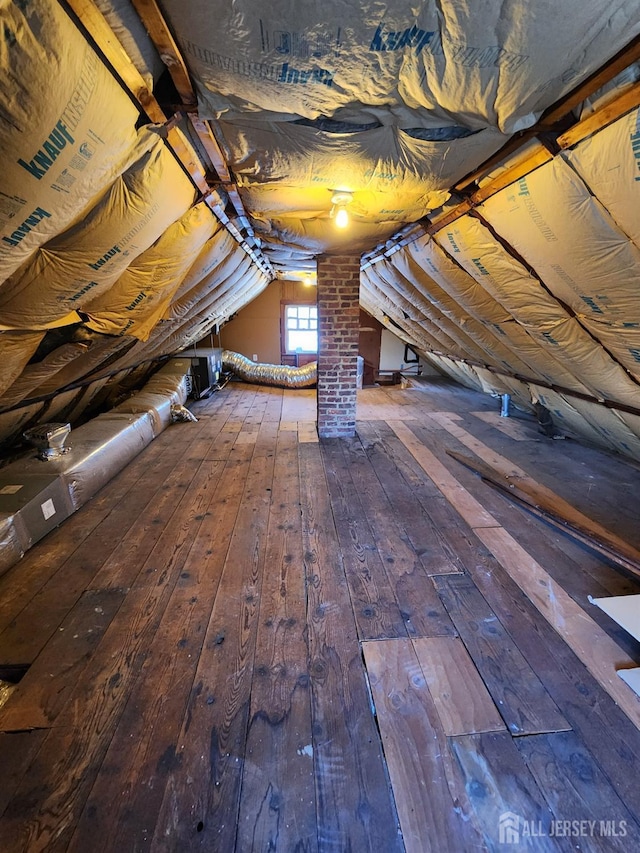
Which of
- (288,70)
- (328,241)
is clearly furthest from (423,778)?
(328,241)

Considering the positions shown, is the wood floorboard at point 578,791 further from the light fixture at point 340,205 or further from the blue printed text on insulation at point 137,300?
the blue printed text on insulation at point 137,300

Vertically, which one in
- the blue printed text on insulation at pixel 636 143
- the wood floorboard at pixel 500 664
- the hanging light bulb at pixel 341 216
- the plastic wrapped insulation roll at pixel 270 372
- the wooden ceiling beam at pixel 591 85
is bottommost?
the wood floorboard at pixel 500 664

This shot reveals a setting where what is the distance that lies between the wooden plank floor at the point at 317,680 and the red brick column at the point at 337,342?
134 centimetres

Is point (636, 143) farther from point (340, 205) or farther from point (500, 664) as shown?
point (500, 664)

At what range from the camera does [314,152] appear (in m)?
1.43

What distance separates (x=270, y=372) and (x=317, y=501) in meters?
4.00

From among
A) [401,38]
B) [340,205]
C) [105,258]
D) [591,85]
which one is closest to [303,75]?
[401,38]

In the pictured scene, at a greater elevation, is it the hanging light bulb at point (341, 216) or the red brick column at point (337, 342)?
the hanging light bulb at point (341, 216)

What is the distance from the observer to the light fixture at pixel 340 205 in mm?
1893

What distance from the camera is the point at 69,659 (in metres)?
1.38

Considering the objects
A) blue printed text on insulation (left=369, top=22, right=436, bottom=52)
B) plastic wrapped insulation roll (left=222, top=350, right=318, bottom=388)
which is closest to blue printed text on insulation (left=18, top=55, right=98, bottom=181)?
blue printed text on insulation (left=369, top=22, right=436, bottom=52)

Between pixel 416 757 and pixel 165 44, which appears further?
pixel 416 757

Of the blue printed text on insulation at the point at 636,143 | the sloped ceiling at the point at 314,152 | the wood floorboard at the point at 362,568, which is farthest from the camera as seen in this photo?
the wood floorboard at the point at 362,568

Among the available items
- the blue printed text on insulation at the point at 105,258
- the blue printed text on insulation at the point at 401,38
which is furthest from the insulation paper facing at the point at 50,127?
the blue printed text on insulation at the point at 401,38
